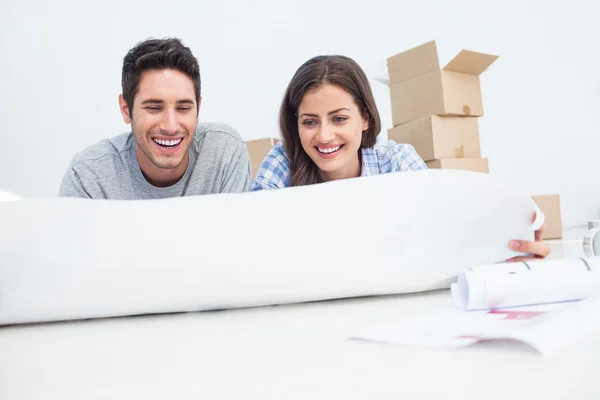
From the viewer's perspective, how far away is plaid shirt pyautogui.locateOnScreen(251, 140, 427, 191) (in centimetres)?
158

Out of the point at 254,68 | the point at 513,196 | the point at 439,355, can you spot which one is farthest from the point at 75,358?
the point at 254,68

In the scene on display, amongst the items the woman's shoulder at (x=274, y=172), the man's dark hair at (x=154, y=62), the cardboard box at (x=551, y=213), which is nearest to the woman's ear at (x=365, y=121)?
the woman's shoulder at (x=274, y=172)

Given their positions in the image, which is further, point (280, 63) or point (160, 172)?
point (280, 63)

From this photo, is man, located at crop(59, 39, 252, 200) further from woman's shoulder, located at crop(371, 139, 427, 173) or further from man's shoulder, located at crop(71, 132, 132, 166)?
woman's shoulder, located at crop(371, 139, 427, 173)

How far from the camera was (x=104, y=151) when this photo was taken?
152 cm

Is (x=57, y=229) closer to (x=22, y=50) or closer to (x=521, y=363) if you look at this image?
(x=521, y=363)

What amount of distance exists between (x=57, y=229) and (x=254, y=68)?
7.86 ft

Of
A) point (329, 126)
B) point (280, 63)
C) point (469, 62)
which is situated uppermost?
point (280, 63)

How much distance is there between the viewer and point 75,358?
1.77 ft

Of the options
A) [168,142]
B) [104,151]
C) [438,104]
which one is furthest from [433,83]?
[104,151]

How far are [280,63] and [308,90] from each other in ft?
5.14

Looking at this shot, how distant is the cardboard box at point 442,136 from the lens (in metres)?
2.17

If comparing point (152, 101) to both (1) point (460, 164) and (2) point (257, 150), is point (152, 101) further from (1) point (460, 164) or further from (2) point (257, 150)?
(1) point (460, 164)

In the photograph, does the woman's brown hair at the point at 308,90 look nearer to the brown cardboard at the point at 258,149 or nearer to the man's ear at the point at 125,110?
the man's ear at the point at 125,110
